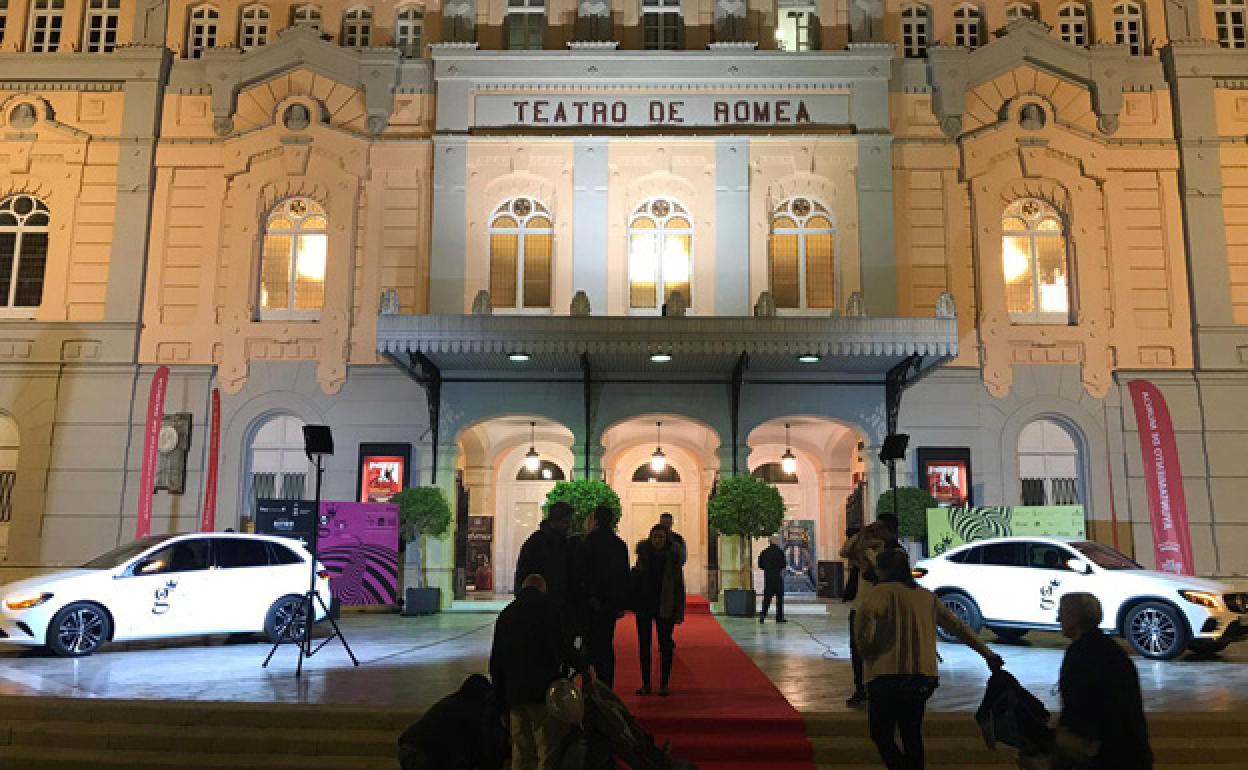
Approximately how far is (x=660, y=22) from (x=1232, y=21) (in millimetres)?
12066

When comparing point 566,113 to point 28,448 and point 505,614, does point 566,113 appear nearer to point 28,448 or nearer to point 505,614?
point 28,448

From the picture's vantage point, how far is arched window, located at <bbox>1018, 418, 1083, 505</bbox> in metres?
20.6

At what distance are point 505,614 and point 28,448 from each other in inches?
682

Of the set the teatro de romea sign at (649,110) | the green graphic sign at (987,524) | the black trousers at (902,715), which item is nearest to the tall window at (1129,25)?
the teatro de romea sign at (649,110)

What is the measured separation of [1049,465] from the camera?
72.1ft

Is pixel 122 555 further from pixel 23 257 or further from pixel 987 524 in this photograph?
pixel 987 524

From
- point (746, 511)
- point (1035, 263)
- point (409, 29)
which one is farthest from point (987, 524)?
point (409, 29)

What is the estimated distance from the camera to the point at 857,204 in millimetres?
21156

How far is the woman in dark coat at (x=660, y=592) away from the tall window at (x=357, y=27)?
1622cm

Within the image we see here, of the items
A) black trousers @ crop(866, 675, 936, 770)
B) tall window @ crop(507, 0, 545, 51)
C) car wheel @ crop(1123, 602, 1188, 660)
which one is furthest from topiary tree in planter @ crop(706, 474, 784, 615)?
black trousers @ crop(866, 675, 936, 770)

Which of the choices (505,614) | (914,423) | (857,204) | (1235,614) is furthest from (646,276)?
(505,614)

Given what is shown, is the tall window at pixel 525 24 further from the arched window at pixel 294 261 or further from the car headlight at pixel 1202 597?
the car headlight at pixel 1202 597

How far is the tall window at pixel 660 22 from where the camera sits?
22.4m

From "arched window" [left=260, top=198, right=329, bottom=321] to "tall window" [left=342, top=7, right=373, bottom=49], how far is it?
3.82 m
